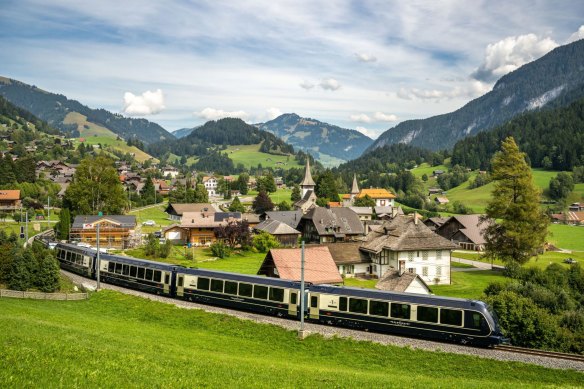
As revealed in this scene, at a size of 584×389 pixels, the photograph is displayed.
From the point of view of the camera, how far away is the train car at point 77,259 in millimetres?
40906

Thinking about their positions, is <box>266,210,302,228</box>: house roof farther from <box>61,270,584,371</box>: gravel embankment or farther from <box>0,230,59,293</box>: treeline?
<box>61,270,584,371</box>: gravel embankment

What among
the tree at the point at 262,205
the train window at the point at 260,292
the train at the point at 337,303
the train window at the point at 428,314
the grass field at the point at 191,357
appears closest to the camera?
the grass field at the point at 191,357

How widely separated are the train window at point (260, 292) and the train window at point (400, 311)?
7.81m

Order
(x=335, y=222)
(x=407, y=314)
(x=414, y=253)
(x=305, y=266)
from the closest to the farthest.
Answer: (x=407, y=314), (x=305, y=266), (x=414, y=253), (x=335, y=222)

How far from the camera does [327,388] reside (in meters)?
14.5

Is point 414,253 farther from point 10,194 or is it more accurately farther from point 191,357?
point 10,194

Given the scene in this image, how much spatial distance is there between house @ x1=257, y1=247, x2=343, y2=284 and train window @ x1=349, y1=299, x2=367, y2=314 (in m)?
9.07

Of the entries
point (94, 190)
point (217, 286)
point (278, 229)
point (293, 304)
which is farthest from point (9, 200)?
point (293, 304)

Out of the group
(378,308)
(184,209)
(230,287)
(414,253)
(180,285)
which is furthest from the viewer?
(184,209)

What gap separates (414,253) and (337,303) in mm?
26029

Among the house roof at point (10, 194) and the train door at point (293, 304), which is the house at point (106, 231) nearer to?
the house roof at point (10, 194)

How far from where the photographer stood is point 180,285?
32.5 m

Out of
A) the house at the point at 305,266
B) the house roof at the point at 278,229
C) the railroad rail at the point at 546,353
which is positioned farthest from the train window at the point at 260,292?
the house roof at the point at 278,229

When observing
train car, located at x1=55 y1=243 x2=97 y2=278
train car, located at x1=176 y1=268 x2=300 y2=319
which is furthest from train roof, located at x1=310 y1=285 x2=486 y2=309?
train car, located at x1=55 y1=243 x2=97 y2=278
